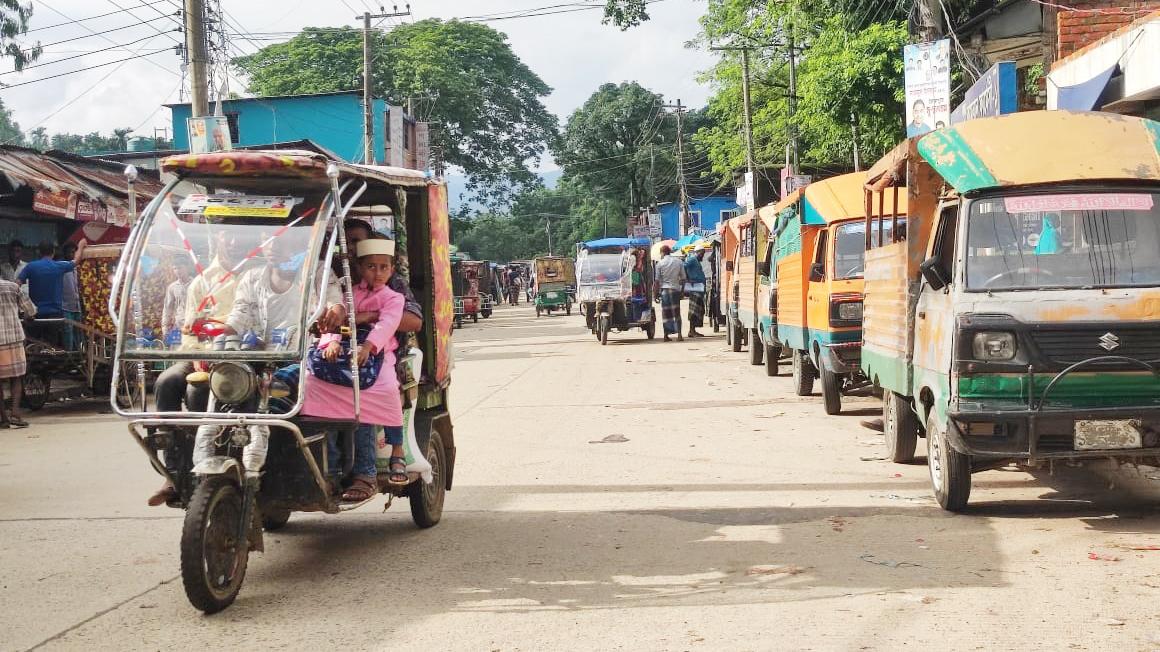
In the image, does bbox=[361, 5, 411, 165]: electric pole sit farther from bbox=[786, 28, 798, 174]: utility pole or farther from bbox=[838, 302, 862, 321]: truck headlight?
bbox=[838, 302, 862, 321]: truck headlight

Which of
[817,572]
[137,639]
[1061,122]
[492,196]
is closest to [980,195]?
[1061,122]

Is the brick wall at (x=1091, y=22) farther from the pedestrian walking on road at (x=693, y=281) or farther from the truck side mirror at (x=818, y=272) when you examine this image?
the pedestrian walking on road at (x=693, y=281)

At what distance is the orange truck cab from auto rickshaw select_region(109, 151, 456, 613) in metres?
6.08

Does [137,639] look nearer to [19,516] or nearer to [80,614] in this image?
[80,614]

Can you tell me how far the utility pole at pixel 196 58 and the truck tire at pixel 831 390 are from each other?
9373mm

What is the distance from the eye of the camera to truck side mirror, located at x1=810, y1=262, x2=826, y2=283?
13.1m

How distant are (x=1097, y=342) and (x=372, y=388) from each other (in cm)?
421

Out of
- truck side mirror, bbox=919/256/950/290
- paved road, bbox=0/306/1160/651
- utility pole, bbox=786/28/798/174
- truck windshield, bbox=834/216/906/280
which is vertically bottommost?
paved road, bbox=0/306/1160/651

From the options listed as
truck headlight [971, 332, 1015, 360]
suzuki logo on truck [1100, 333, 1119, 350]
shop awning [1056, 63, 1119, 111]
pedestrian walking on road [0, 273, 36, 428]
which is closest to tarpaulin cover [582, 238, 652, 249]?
shop awning [1056, 63, 1119, 111]

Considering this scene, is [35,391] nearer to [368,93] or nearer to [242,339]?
[242,339]

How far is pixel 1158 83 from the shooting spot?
14.6 metres

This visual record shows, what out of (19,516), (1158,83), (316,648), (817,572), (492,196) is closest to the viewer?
(316,648)

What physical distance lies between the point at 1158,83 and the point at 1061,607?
11478 mm

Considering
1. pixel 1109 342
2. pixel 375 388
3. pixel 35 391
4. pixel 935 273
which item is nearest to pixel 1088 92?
pixel 935 273
